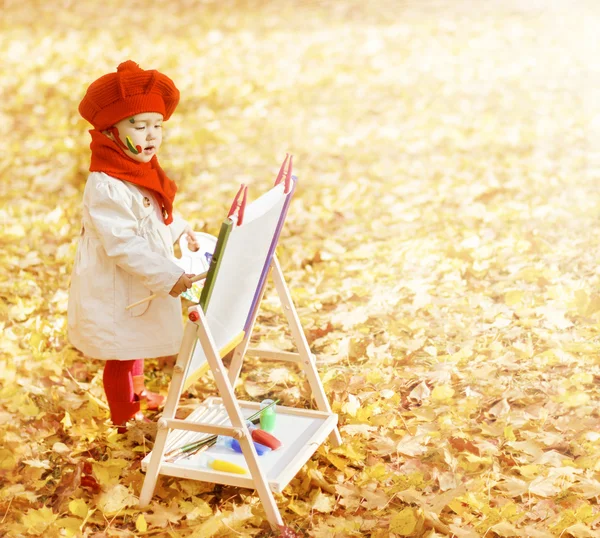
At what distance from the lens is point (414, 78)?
10.5 metres

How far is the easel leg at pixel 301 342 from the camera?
3479 millimetres

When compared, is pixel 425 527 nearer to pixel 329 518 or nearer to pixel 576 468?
pixel 329 518

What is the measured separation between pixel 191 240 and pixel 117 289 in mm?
422

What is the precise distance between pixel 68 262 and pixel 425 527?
3.17m

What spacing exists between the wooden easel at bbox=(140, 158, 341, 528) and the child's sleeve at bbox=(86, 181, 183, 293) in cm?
25

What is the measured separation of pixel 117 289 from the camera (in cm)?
338

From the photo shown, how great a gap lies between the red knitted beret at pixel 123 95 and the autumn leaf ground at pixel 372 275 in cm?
131

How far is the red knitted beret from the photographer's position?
3.18 metres

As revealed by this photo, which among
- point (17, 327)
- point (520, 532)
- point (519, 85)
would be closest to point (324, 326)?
point (17, 327)

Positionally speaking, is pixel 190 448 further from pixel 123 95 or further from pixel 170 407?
pixel 123 95

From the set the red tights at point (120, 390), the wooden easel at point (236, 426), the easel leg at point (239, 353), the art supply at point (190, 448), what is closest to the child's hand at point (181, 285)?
the wooden easel at point (236, 426)

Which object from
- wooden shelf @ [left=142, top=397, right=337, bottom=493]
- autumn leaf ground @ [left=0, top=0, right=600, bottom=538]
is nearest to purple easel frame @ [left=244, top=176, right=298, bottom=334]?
wooden shelf @ [left=142, top=397, right=337, bottom=493]

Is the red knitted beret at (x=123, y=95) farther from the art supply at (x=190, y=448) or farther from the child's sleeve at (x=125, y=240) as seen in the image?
the art supply at (x=190, y=448)

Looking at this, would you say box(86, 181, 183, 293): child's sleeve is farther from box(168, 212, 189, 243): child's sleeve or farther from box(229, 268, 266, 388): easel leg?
box(229, 268, 266, 388): easel leg
